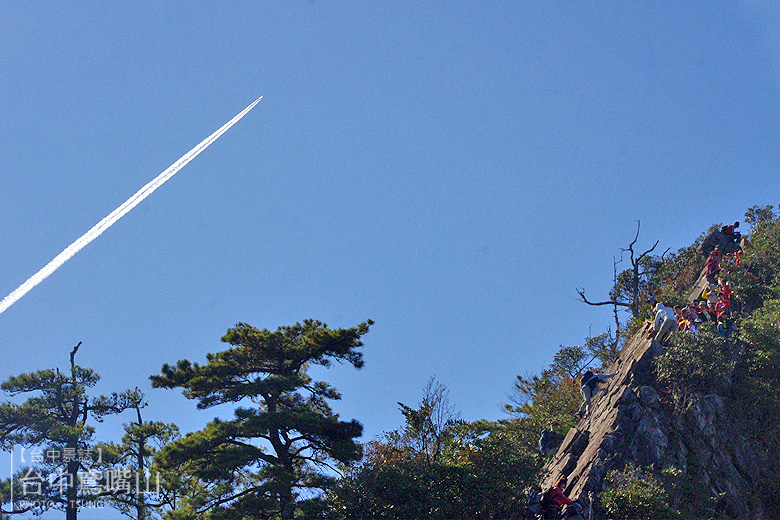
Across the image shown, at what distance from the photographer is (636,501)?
58.7 feet

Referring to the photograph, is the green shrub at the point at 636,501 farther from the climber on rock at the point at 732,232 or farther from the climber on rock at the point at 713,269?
the climber on rock at the point at 732,232

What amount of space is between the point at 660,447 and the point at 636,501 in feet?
9.46

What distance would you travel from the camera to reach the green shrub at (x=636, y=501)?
17781 millimetres

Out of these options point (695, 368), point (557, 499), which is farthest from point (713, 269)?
point (557, 499)

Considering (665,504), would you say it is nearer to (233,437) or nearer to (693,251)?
(233,437)

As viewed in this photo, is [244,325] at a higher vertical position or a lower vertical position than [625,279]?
lower

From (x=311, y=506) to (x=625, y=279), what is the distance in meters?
26.9

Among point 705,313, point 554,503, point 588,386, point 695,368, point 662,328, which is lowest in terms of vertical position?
point 554,503

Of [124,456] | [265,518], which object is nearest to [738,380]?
[265,518]

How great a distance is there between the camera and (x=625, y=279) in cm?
4162

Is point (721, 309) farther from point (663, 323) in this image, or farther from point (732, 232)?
point (732, 232)

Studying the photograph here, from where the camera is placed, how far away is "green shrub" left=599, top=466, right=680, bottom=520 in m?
17.8

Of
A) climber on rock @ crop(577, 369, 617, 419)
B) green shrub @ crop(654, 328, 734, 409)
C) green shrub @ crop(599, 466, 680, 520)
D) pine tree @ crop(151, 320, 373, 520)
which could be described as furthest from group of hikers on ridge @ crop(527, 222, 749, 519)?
pine tree @ crop(151, 320, 373, 520)

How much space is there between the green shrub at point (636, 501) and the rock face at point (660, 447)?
0.90m
